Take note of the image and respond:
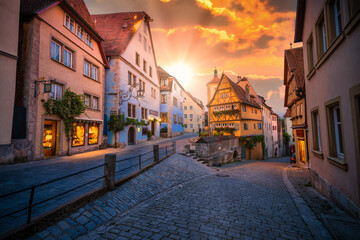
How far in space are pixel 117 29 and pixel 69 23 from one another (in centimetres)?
838

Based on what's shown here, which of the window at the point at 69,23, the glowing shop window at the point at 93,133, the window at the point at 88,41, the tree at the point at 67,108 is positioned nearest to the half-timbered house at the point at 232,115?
the glowing shop window at the point at 93,133

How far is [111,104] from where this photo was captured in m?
16.6

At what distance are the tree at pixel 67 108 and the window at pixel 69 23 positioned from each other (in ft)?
15.2

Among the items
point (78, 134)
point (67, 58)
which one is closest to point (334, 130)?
point (78, 134)

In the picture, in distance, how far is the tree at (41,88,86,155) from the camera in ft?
33.5

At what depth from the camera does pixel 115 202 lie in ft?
16.7

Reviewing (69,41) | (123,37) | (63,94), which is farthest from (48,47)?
(123,37)

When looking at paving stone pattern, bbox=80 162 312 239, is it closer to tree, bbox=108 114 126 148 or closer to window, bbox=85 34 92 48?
tree, bbox=108 114 126 148

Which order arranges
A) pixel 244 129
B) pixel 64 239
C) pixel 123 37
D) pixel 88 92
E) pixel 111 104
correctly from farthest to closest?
pixel 244 129 → pixel 123 37 → pixel 111 104 → pixel 88 92 → pixel 64 239

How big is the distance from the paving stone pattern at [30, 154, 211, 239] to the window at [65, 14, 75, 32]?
11.7 m

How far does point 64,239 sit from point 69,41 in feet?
42.6

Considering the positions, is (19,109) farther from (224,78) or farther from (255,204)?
(224,78)

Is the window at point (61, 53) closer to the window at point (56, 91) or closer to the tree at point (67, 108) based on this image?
the window at point (56, 91)

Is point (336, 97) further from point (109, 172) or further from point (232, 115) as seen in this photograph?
point (232, 115)
